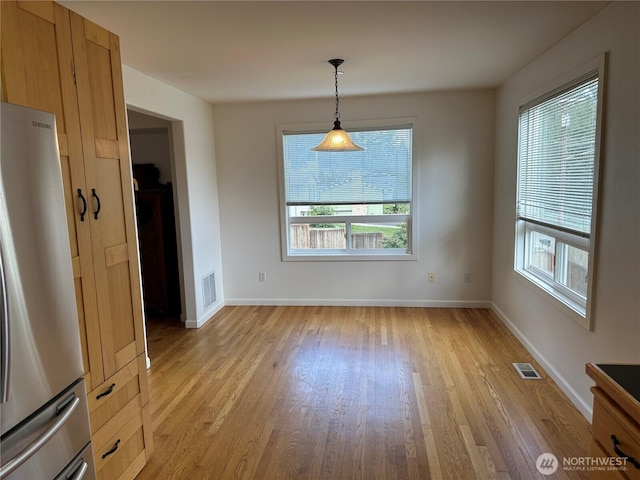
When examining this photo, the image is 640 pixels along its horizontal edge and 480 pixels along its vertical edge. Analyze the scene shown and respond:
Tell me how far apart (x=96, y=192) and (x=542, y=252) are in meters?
3.36

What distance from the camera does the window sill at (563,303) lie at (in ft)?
8.46

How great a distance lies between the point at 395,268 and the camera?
15.9 ft

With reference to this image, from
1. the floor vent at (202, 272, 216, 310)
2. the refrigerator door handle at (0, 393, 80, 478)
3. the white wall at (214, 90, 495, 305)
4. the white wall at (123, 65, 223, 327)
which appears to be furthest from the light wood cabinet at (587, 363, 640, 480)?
the floor vent at (202, 272, 216, 310)

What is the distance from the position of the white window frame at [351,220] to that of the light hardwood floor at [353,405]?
0.95m

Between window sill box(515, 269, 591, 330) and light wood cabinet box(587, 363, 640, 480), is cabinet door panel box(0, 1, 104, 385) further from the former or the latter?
window sill box(515, 269, 591, 330)

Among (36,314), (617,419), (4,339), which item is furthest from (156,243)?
(617,419)

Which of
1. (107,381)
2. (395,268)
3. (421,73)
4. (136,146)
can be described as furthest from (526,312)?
(136,146)

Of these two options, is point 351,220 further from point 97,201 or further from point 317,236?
point 97,201

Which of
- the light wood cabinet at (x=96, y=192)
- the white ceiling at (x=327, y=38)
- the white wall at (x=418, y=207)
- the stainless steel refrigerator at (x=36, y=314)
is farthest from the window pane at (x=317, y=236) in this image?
the stainless steel refrigerator at (x=36, y=314)

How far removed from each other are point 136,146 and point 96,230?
11.7 feet

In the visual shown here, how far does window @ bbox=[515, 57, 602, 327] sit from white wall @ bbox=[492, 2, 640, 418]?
0.11 m

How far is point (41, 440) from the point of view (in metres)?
1.33

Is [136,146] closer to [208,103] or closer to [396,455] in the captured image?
[208,103]

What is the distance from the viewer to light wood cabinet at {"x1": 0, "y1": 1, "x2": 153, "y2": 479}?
1.49m
